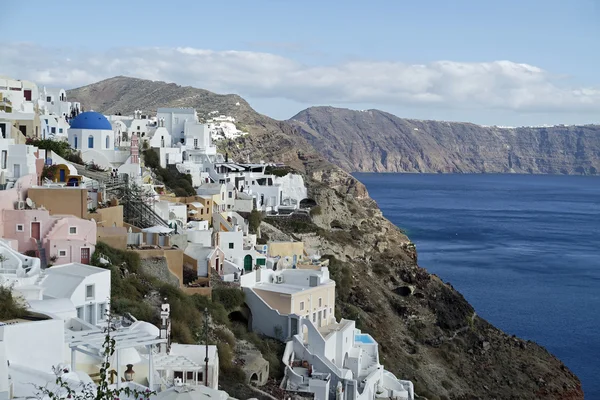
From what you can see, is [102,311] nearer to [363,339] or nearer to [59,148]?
[363,339]

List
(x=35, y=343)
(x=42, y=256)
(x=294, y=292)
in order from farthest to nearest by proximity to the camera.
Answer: (x=294, y=292) < (x=42, y=256) < (x=35, y=343)

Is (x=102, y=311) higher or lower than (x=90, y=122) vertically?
lower

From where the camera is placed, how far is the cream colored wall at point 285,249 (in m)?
24.9

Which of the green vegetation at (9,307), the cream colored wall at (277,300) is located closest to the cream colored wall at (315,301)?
the cream colored wall at (277,300)

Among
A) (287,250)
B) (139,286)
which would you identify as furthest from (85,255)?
(287,250)

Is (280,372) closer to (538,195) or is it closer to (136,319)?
(136,319)

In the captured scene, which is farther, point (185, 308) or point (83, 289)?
point (185, 308)

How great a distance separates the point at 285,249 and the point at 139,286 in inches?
378

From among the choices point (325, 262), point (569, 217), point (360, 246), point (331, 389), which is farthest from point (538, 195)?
point (331, 389)

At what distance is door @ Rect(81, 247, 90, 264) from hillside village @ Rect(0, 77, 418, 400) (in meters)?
0.02

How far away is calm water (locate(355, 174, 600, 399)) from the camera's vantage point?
115 feet

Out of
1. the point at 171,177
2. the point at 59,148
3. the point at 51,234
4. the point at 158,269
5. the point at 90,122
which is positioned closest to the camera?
the point at 51,234

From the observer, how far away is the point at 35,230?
53.3 ft

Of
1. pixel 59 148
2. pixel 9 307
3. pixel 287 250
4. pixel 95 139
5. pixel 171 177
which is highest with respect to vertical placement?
pixel 95 139
